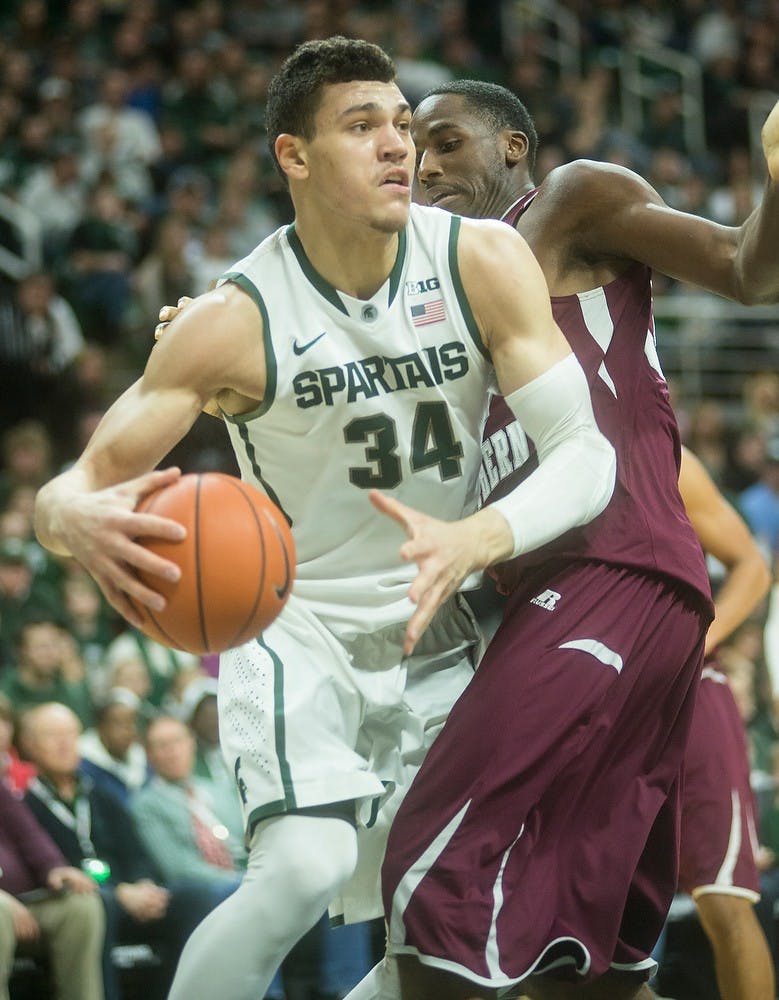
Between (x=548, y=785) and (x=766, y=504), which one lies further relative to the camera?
(x=766, y=504)

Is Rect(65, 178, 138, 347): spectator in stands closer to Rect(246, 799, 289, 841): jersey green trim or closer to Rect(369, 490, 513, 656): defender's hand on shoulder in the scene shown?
Rect(246, 799, 289, 841): jersey green trim

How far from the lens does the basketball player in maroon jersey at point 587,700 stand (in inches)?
136

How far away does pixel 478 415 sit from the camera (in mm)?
3674

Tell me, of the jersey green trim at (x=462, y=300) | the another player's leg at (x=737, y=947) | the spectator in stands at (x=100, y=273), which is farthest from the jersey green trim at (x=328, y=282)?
the spectator in stands at (x=100, y=273)

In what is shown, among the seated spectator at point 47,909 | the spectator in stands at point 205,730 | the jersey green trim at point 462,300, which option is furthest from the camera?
the spectator in stands at point 205,730

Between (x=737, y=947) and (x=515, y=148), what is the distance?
2.55 meters

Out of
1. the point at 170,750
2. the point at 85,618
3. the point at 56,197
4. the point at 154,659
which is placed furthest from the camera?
the point at 56,197

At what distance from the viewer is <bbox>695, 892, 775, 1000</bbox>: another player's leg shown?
4895mm

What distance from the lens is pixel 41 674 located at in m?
7.41

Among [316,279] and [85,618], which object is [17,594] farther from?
[316,279]

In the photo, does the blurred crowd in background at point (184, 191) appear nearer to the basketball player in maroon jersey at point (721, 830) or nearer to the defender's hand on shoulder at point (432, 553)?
the basketball player in maroon jersey at point (721, 830)

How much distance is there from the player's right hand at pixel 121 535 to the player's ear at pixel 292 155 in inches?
34.7

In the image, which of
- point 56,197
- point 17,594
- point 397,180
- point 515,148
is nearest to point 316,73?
point 397,180

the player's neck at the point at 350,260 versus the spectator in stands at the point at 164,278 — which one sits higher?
the spectator in stands at the point at 164,278
